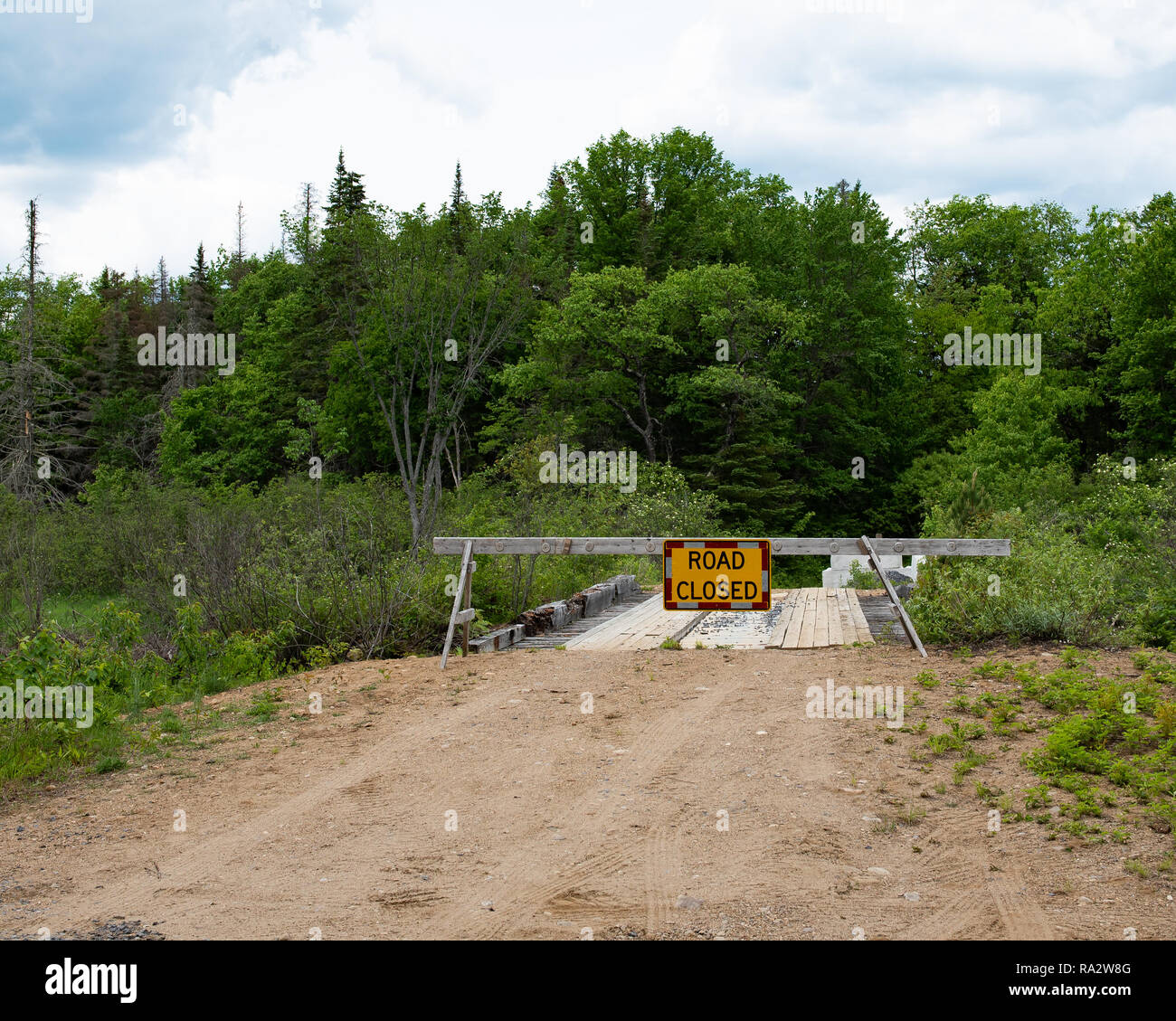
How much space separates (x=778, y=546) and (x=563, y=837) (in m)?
5.65

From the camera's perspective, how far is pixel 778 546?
11.0m

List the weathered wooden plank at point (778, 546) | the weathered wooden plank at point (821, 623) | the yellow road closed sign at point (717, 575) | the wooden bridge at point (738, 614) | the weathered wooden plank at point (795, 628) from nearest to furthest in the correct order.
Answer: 1. the yellow road closed sign at point (717, 575)
2. the weathered wooden plank at point (778, 546)
3. the wooden bridge at point (738, 614)
4. the weathered wooden plank at point (795, 628)
5. the weathered wooden plank at point (821, 623)

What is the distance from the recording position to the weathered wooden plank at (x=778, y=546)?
35.8 ft

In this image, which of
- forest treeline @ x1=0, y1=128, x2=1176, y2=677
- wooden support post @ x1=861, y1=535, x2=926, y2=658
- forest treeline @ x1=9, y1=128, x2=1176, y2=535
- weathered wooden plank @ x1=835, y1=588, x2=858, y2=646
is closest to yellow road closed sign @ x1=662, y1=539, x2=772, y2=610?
wooden support post @ x1=861, y1=535, x2=926, y2=658

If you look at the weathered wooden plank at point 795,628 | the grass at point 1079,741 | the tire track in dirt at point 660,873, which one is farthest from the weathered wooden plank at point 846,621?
the tire track in dirt at point 660,873

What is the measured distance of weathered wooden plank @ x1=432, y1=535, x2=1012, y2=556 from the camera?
10898 mm

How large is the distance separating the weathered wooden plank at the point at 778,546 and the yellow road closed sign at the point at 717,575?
0.23 metres

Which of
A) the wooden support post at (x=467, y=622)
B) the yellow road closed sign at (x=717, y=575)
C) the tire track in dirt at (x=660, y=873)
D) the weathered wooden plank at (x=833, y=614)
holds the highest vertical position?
the yellow road closed sign at (x=717, y=575)

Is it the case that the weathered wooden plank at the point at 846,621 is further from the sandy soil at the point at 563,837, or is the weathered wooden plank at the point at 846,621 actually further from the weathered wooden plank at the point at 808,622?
the sandy soil at the point at 563,837

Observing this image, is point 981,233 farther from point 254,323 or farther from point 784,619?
point 784,619

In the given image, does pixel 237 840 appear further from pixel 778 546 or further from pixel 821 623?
pixel 821 623

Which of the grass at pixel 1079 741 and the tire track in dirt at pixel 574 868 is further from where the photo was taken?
the grass at pixel 1079 741

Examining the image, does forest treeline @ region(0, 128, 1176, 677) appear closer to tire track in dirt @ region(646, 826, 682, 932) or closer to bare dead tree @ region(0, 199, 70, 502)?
bare dead tree @ region(0, 199, 70, 502)

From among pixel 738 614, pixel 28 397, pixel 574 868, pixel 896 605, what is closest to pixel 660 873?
pixel 574 868
